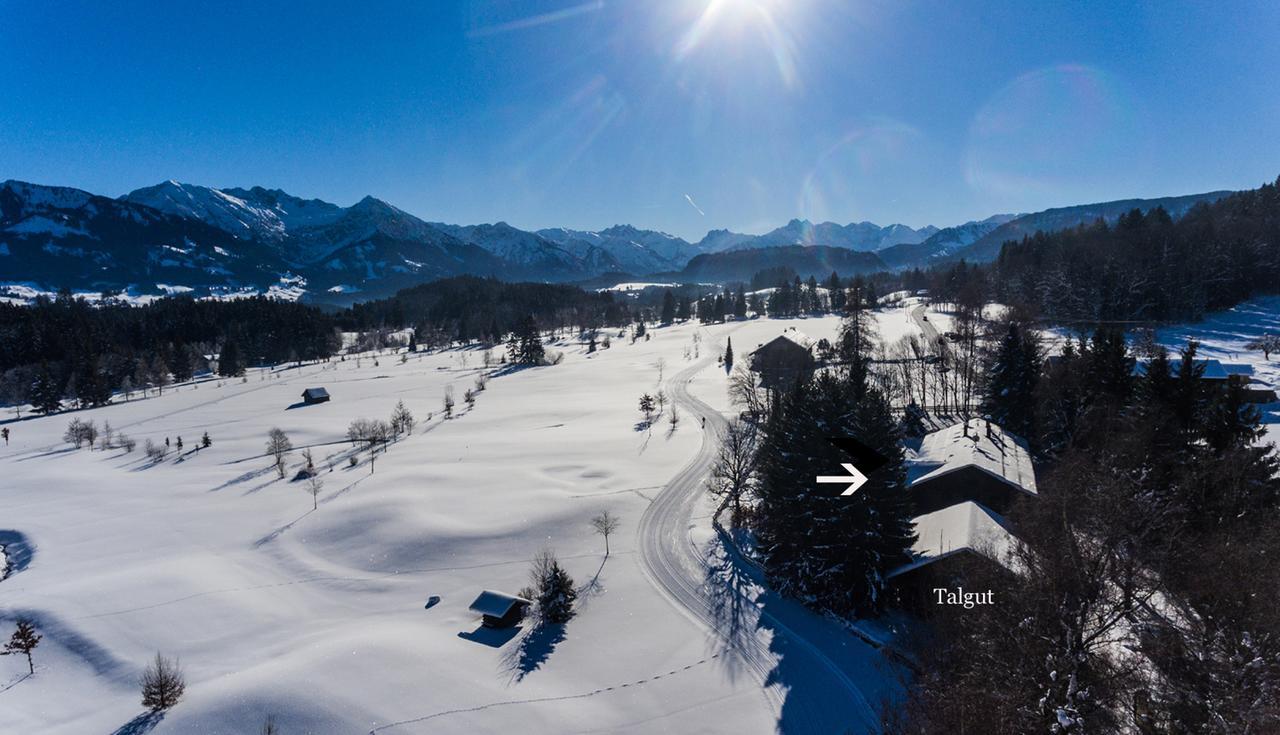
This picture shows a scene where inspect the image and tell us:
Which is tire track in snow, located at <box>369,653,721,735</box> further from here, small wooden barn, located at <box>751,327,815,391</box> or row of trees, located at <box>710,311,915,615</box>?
small wooden barn, located at <box>751,327,815,391</box>

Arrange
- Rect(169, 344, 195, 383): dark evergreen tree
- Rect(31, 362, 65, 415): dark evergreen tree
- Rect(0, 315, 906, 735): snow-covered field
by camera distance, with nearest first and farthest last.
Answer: Rect(0, 315, 906, 735): snow-covered field
Rect(31, 362, 65, 415): dark evergreen tree
Rect(169, 344, 195, 383): dark evergreen tree

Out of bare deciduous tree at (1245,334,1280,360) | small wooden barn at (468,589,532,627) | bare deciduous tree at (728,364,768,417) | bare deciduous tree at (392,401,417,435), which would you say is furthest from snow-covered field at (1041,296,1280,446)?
bare deciduous tree at (392,401,417,435)

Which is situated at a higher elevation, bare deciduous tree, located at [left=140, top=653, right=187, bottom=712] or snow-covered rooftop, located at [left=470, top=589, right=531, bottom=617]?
bare deciduous tree, located at [left=140, top=653, right=187, bottom=712]

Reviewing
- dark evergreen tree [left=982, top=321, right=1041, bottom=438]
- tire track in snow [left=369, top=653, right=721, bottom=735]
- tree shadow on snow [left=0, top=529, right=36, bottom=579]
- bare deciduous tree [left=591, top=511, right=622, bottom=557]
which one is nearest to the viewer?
tire track in snow [left=369, top=653, right=721, bottom=735]

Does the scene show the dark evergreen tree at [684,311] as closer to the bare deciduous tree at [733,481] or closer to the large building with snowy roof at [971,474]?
the bare deciduous tree at [733,481]

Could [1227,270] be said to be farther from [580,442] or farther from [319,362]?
[319,362]

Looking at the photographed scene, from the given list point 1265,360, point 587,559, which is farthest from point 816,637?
point 1265,360

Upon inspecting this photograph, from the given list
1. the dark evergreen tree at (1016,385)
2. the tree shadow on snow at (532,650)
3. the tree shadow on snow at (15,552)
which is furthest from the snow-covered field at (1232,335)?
the tree shadow on snow at (15,552)

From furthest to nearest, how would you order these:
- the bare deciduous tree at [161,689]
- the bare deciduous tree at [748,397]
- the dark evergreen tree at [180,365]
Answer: the dark evergreen tree at [180,365] < the bare deciduous tree at [748,397] < the bare deciduous tree at [161,689]
